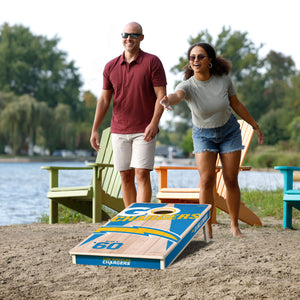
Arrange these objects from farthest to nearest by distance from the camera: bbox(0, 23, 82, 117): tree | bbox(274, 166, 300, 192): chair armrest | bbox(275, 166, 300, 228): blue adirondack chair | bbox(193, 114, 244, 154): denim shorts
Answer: bbox(0, 23, 82, 117): tree → bbox(274, 166, 300, 192): chair armrest → bbox(275, 166, 300, 228): blue adirondack chair → bbox(193, 114, 244, 154): denim shorts

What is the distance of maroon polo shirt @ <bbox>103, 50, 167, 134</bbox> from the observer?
11.6 ft

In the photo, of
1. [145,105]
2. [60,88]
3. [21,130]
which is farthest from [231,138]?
[60,88]

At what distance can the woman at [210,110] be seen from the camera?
348 cm

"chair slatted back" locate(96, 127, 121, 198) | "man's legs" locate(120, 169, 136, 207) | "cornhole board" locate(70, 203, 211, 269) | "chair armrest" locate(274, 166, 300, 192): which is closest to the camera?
"cornhole board" locate(70, 203, 211, 269)

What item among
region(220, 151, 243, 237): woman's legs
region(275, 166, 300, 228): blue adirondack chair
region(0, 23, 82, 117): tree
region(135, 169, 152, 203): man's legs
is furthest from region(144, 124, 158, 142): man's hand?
region(0, 23, 82, 117): tree

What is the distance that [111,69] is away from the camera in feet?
12.1

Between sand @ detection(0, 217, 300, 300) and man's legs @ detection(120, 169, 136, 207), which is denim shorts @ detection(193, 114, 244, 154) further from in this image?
sand @ detection(0, 217, 300, 300)

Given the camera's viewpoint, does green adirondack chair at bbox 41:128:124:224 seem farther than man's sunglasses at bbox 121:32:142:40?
Yes

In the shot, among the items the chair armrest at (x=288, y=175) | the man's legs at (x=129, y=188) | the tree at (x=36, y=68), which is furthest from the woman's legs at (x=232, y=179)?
the tree at (x=36, y=68)

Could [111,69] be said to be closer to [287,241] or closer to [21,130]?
[287,241]

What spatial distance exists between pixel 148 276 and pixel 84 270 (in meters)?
0.45

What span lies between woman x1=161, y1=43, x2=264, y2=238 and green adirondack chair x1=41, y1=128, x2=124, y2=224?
71.0 inches

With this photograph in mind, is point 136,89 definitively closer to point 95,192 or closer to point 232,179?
point 232,179

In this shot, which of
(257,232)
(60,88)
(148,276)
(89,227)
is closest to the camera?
(148,276)
